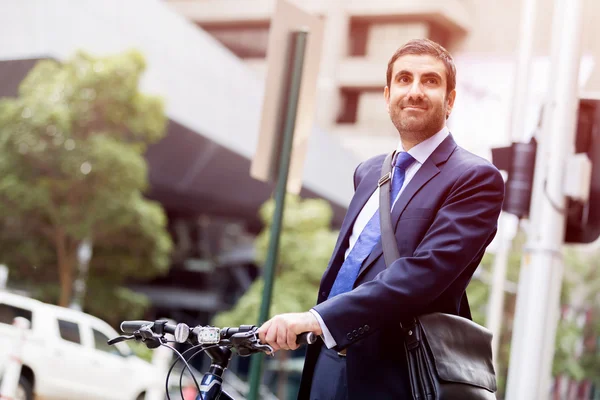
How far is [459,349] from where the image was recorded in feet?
7.11

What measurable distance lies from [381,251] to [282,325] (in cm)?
38

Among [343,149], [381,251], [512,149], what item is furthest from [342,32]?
[381,251]

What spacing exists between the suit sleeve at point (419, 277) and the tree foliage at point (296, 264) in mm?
20742

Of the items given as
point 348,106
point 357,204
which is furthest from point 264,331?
point 348,106

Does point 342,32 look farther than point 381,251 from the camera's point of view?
Yes

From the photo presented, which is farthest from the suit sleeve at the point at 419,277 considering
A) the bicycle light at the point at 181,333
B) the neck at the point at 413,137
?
the bicycle light at the point at 181,333

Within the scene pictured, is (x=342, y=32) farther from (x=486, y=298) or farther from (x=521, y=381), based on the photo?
(x=521, y=381)

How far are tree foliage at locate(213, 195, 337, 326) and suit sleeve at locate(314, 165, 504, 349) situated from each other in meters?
20.7

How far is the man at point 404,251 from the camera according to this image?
2.11 metres

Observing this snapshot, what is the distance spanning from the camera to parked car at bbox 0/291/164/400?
1087cm

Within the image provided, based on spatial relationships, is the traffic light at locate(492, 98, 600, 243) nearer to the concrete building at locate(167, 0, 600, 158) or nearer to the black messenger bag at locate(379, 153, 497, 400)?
the black messenger bag at locate(379, 153, 497, 400)

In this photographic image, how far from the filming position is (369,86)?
45.0 metres

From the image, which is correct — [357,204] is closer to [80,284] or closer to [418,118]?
[418,118]

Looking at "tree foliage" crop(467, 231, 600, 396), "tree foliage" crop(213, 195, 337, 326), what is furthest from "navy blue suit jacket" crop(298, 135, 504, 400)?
"tree foliage" crop(467, 231, 600, 396)
